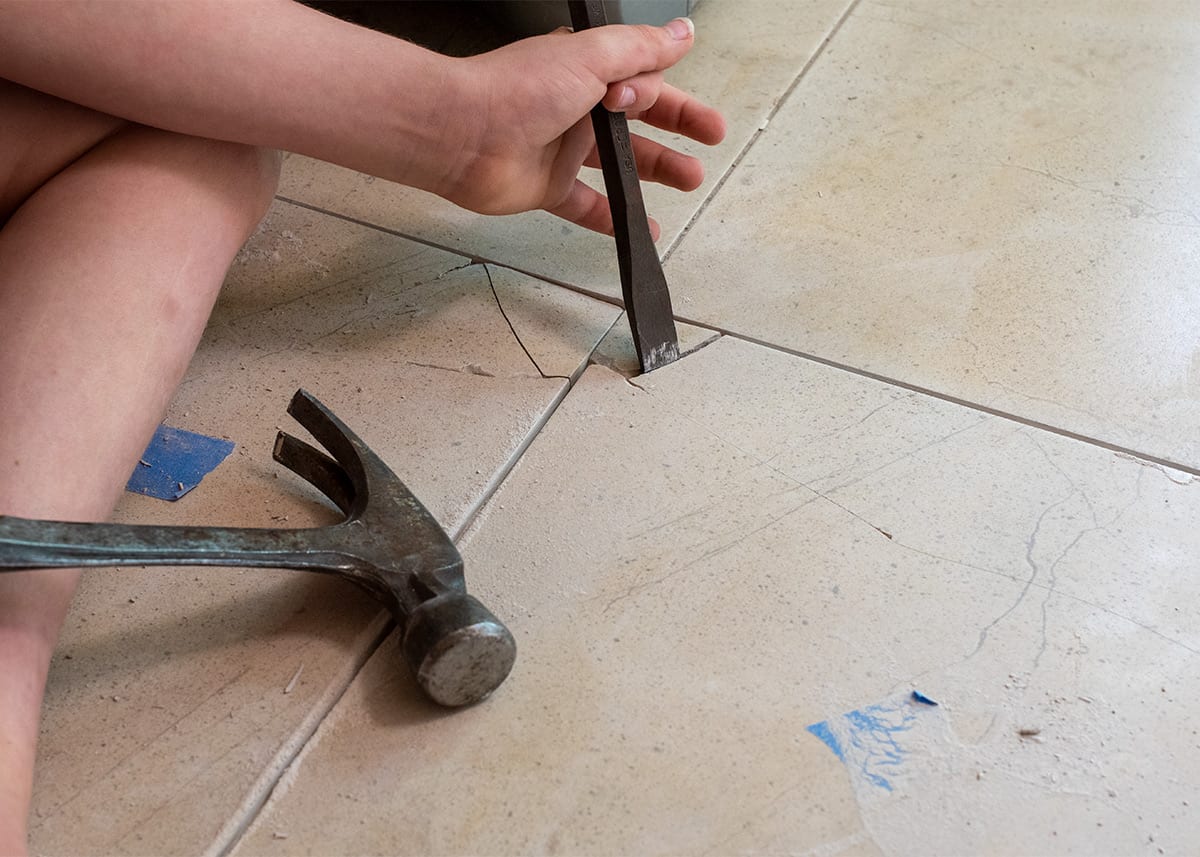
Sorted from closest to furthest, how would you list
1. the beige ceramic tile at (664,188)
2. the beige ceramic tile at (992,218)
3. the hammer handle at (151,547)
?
1. the hammer handle at (151,547)
2. the beige ceramic tile at (992,218)
3. the beige ceramic tile at (664,188)

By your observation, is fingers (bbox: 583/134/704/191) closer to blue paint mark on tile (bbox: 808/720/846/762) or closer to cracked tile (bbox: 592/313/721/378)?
cracked tile (bbox: 592/313/721/378)

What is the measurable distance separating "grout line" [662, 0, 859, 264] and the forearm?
1.07 ft

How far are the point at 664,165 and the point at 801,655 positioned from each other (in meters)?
0.54

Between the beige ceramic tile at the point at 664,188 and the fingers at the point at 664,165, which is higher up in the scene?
the fingers at the point at 664,165

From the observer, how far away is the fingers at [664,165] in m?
1.11

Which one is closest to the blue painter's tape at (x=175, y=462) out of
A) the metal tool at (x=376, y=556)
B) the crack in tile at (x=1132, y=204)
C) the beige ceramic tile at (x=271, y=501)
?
the beige ceramic tile at (x=271, y=501)

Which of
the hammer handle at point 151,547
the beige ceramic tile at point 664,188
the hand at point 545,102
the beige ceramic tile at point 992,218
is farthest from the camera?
the beige ceramic tile at point 664,188

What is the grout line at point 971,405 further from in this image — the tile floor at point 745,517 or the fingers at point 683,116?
the fingers at point 683,116

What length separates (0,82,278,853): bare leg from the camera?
745 mm

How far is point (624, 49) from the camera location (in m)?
0.93

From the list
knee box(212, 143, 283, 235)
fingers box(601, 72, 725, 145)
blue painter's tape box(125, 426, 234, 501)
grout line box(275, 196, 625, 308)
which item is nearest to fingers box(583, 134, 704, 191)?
fingers box(601, 72, 725, 145)

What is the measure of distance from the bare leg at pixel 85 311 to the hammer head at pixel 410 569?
125mm

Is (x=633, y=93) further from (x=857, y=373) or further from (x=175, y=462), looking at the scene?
(x=175, y=462)

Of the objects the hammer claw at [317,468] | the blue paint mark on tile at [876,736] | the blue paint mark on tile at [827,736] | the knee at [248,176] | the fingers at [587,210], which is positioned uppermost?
the knee at [248,176]
